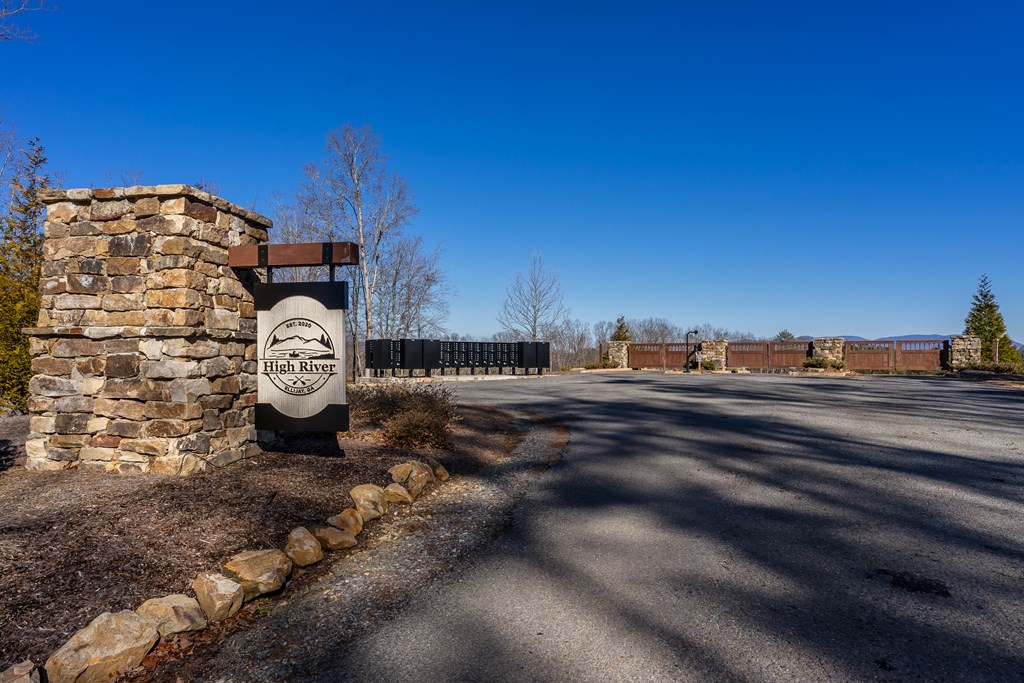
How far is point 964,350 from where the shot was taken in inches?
1134

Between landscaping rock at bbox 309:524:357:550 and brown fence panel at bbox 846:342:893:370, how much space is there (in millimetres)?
32980

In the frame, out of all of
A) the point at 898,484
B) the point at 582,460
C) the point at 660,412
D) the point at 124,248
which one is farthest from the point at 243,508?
the point at 660,412

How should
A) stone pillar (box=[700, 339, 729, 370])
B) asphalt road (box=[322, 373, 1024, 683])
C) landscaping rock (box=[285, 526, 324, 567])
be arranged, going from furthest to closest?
1. stone pillar (box=[700, 339, 729, 370])
2. landscaping rock (box=[285, 526, 324, 567])
3. asphalt road (box=[322, 373, 1024, 683])

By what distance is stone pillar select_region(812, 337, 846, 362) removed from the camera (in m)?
30.4

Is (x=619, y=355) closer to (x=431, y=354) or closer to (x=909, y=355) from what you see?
(x=431, y=354)

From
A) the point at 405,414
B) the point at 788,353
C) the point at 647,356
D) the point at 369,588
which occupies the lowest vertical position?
the point at 369,588

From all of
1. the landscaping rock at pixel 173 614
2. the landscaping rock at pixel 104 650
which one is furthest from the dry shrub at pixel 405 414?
the landscaping rock at pixel 104 650

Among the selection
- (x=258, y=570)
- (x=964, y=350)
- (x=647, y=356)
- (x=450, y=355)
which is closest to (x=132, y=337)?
(x=258, y=570)

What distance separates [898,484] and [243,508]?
6411 millimetres

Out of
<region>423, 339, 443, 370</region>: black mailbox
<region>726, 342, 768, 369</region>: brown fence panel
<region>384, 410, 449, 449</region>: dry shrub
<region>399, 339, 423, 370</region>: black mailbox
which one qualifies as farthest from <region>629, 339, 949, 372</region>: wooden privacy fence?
<region>384, 410, 449, 449</region>: dry shrub

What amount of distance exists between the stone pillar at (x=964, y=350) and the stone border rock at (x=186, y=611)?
115 feet

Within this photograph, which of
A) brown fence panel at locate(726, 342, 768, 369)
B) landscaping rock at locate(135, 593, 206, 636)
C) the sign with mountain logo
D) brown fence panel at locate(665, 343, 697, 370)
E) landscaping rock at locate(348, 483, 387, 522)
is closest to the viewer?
landscaping rock at locate(135, 593, 206, 636)

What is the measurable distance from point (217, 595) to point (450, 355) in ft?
73.6

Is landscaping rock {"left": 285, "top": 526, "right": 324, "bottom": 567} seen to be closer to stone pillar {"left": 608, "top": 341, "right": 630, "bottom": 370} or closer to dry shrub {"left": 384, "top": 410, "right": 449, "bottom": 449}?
dry shrub {"left": 384, "top": 410, "right": 449, "bottom": 449}
